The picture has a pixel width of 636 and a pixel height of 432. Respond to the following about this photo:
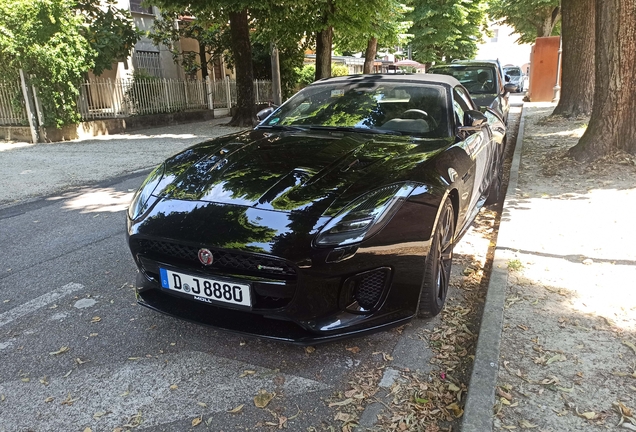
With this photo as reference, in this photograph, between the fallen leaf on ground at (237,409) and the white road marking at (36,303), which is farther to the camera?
the white road marking at (36,303)

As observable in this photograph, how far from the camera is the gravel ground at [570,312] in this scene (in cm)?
228

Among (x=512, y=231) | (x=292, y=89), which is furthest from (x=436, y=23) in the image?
(x=512, y=231)

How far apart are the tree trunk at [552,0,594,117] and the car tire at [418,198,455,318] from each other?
1058 centimetres

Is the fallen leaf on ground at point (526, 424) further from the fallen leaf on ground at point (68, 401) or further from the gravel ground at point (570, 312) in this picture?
the fallen leaf on ground at point (68, 401)

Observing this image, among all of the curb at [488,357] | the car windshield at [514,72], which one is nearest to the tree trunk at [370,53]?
the car windshield at [514,72]

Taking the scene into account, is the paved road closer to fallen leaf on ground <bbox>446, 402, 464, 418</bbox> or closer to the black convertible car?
the black convertible car

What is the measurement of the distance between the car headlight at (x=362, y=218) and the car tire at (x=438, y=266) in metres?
0.43

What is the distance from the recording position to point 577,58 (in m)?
11.8

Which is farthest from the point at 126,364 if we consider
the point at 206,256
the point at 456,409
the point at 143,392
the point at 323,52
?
the point at 323,52

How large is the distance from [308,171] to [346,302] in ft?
2.75

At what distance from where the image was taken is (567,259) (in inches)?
157

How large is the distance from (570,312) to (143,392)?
8.66ft

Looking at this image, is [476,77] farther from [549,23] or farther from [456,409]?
[549,23]

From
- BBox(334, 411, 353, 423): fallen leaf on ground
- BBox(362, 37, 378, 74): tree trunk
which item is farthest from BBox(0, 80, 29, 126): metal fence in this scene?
BBox(362, 37, 378, 74): tree trunk
